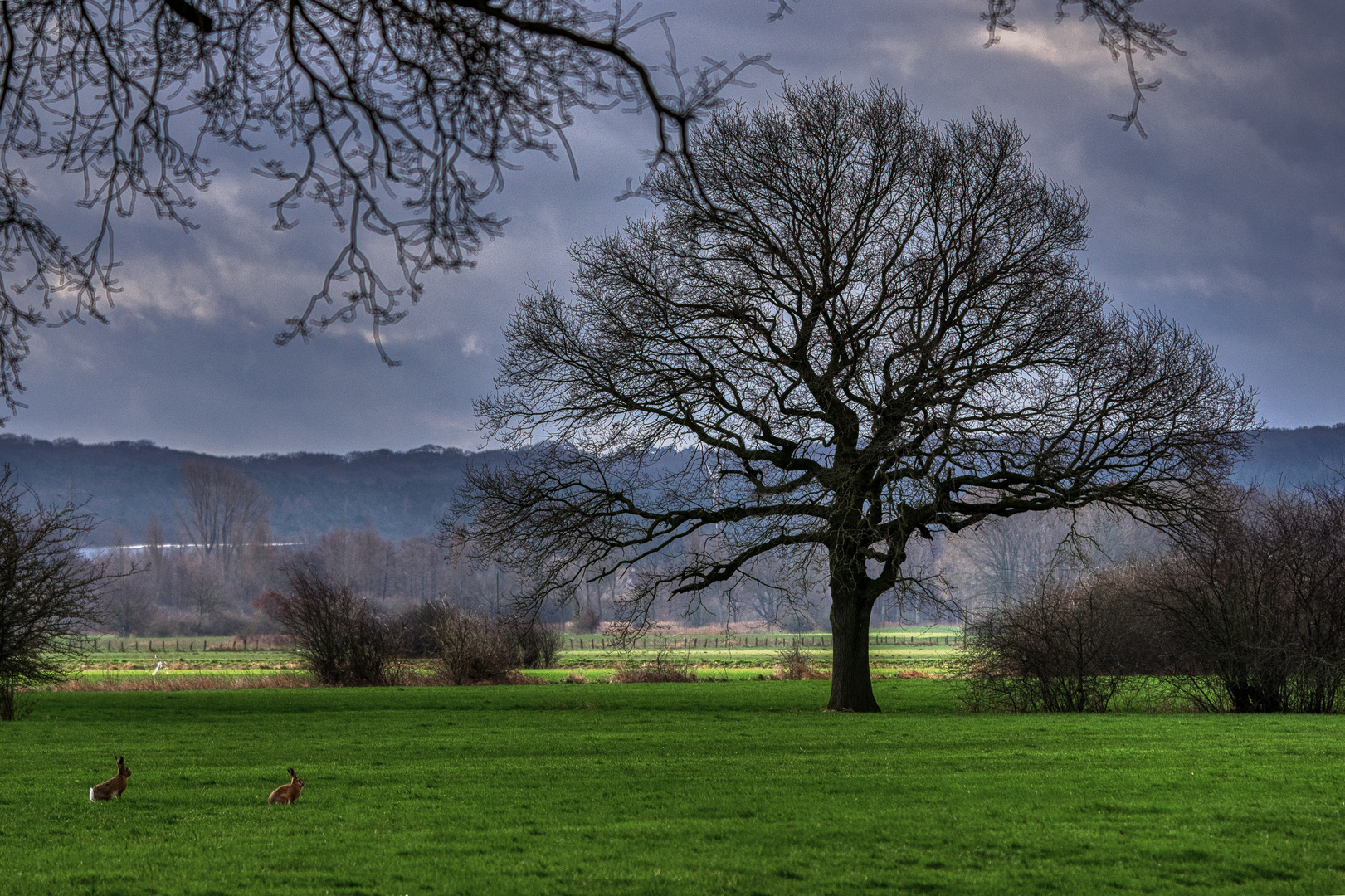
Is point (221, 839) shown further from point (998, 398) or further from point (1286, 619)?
point (1286, 619)

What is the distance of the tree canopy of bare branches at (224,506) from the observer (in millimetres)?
167500

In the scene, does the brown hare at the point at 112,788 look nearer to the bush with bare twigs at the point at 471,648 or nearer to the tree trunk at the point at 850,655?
the tree trunk at the point at 850,655

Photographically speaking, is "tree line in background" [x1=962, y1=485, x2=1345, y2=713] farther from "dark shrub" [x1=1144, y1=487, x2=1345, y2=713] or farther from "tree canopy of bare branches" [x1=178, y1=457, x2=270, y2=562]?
"tree canopy of bare branches" [x1=178, y1=457, x2=270, y2=562]

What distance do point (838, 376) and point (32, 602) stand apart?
20570mm

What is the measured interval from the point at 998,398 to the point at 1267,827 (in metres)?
15.0

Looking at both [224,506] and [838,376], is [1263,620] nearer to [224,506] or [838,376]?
[838,376]

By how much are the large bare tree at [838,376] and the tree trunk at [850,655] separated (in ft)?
0.23

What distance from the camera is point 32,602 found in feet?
86.9

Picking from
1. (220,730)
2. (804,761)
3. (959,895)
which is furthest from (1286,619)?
(220,730)

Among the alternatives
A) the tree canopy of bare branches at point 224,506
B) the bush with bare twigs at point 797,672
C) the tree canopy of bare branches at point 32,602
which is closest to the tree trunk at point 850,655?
the bush with bare twigs at point 797,672

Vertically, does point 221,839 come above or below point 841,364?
below

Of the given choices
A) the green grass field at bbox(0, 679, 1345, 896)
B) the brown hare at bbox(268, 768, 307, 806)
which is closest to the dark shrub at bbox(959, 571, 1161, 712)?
the green grass field at bbox(0, 679, 1345, 896)

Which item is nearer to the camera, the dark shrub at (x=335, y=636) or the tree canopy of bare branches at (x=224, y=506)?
the dark shrub at (x=335, y=636)

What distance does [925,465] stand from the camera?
68.4 ft
